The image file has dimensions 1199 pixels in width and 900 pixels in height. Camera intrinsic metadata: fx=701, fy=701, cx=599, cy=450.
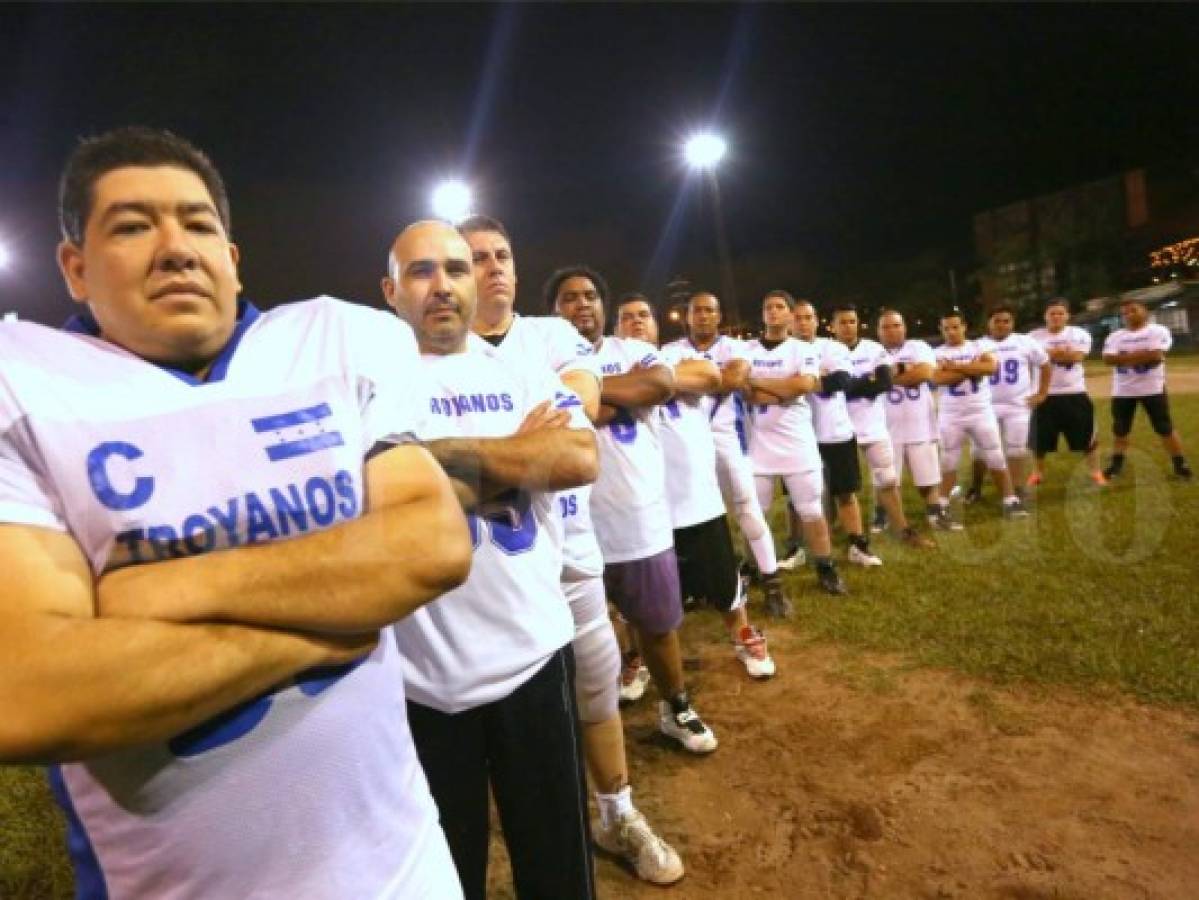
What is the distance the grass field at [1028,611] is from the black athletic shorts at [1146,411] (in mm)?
1572

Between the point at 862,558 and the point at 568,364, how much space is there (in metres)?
5.17

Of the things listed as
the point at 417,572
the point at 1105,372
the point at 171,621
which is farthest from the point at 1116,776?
the point at 1105,372

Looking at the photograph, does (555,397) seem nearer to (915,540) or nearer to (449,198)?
(915,540)

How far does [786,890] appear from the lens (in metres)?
2.88

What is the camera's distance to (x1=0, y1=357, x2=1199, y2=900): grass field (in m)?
4.07

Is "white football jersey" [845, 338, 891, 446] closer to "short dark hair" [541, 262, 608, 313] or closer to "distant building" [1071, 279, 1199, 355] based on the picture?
"short dark hair" [541, 262, 608, 313]

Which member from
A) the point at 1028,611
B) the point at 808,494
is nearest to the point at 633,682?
the point at 808,494

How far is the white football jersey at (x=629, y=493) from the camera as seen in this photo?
12.6 feet

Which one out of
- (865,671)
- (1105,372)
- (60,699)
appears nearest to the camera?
(60,699)

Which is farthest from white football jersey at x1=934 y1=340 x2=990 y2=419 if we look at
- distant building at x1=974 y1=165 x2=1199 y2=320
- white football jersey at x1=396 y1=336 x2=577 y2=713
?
distant building at x1=974 y1=165 x2=1199 y2=320

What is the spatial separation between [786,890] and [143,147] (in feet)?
10.9

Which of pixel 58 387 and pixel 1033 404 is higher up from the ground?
pixel 58 387

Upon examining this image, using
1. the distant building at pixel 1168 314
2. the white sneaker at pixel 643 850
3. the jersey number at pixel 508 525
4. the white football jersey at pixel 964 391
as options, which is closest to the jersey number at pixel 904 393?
the white football jersey at pixel 964 391

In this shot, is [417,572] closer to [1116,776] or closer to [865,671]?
[1116,776]
